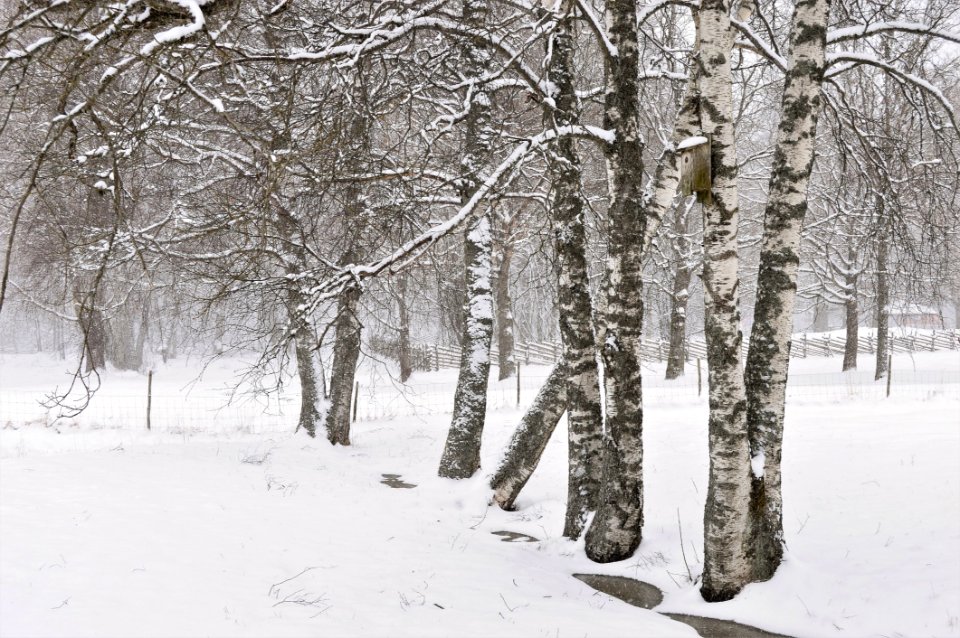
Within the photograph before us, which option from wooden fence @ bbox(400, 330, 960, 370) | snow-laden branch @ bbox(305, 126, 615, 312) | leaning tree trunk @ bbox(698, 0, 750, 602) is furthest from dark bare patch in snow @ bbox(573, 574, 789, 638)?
wooden fence @ bbox(400, 330, 960, 370)

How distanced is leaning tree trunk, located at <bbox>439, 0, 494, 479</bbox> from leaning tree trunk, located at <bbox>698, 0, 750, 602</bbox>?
443cm

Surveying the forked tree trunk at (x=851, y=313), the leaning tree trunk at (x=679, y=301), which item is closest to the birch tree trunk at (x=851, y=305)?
the forked tree trunk at (x=851, y=313)

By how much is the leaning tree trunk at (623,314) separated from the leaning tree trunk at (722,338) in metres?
0.99

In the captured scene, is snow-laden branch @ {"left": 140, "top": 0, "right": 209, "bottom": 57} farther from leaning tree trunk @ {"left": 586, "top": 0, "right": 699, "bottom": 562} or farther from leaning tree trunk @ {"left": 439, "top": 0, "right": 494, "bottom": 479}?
leaning tree trunk @ {"left": 439, "top": 0, "right": 494, "bottom": 479}

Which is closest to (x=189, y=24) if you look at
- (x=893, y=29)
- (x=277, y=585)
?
(x=277, y=585)

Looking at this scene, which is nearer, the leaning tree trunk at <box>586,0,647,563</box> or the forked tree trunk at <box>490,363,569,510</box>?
the leaning tree trunk at <box>586,0,647,563</box>

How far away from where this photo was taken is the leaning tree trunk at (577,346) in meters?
6.67

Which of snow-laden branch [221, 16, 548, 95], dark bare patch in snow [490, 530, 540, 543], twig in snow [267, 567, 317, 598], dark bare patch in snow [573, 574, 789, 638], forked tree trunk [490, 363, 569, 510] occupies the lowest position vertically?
dark bare patch in snow [490, 530, 540, 543]

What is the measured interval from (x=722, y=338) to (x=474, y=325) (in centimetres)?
506

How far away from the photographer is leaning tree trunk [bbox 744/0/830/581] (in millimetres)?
4926

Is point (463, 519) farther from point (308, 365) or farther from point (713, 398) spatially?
point (308, 365)

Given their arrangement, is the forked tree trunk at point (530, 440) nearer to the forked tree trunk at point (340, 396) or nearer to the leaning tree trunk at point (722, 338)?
the leaning tree trunk at point (722, 338)

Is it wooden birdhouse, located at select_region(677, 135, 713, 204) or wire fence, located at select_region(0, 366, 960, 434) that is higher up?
wooden birdhouse, located at select_region(677, 135, 713, 204)

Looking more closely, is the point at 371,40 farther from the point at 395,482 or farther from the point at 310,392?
the point at 310,392
